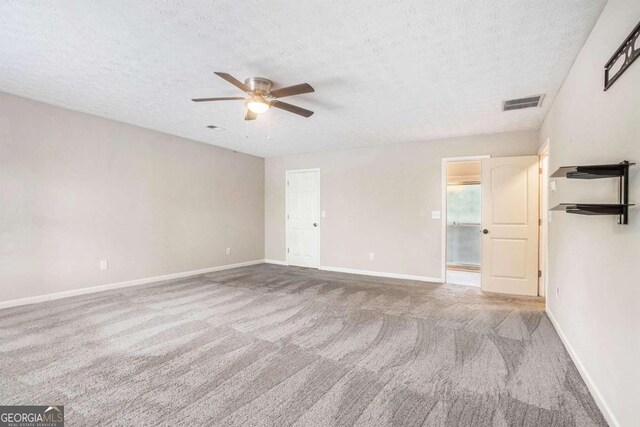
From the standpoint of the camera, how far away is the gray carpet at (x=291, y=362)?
178 centimetres

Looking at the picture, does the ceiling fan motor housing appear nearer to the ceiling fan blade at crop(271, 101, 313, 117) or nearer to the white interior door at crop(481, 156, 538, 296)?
the ceiling fan blade at crop(271, 101, 313, 117)

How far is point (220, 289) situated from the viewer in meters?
4.55

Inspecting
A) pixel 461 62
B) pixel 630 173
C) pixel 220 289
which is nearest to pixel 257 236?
pixel 220 289

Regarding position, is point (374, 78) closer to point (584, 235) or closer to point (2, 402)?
point (584, 235)

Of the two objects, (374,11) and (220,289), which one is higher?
(374,11)

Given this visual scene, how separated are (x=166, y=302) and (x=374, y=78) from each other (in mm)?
3654

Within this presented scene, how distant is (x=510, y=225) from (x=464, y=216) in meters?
2.51

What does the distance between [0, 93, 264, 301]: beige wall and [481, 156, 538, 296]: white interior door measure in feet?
15.7

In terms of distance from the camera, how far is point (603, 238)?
1869 mm

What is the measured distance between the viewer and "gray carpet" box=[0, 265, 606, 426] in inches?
70.2

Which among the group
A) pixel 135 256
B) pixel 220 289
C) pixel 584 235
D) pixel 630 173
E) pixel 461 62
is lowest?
pixel 220 289

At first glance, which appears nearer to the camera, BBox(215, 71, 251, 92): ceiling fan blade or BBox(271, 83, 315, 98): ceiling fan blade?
BBox(215, 71, 251, 92): ceiling fan blade

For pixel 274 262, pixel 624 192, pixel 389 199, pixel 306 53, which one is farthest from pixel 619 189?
pixel 274 262

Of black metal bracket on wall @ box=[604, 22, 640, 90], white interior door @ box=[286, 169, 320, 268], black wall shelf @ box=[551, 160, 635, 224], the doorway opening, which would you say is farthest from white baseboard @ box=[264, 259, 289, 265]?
black metal bracket on wall @ box=[604, 22, 640, 90]
